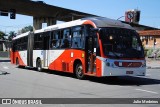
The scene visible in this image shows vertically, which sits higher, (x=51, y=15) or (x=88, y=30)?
(x=51, y=15)

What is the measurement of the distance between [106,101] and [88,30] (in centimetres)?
704

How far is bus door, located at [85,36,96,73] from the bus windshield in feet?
2.98

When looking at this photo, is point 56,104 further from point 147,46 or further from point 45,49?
point 147,46

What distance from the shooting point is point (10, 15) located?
40500mm

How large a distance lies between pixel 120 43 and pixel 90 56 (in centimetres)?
167

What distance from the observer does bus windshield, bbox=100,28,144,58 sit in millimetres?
16047

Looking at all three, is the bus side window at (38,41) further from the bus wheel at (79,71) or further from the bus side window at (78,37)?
the bus wheel at (79,71)

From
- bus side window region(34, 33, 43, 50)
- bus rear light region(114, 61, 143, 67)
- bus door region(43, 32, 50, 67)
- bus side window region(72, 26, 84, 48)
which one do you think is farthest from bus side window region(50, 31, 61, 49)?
bus rear light region(114, 61, 143, 67)

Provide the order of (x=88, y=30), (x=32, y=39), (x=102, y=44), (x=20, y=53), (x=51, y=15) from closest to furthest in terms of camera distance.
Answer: (x=102, y=44) < (x=88, y=30) < (x=32, y=39) < (x=20, y=53) < (x=51, y=15)

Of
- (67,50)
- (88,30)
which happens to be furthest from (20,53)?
(88,30)

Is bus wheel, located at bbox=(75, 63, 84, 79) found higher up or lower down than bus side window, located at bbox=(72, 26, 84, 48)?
lower down

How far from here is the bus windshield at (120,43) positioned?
16047 millimetres

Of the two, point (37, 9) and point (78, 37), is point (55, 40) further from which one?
point (37, 9)

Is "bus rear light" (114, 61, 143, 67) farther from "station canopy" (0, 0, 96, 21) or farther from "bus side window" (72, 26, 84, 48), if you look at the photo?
"station canopy" (0, 0, 96, 21)
